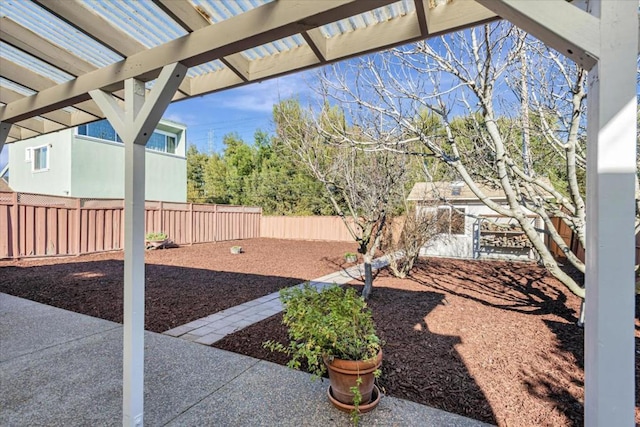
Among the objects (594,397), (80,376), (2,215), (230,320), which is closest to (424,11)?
(594,397)

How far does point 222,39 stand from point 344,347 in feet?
7.02

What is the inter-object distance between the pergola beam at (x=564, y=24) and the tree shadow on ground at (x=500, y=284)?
169 inches

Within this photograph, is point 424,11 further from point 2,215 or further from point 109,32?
point 2,215

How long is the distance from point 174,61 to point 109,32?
55 cm

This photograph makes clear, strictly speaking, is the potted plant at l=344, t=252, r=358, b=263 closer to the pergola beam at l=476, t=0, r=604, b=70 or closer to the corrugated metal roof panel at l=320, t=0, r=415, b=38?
the corrugated metal roof panel at l=320, t=0, r=415, b=38

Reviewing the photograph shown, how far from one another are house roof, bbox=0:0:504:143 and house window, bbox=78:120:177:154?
1041 cm

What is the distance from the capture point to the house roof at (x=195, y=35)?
5.57 feet

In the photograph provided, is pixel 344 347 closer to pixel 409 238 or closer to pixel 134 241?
pixel 134 241

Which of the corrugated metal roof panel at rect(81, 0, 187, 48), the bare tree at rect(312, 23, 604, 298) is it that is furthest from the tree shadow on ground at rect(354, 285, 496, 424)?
the corrugated metal roof panel at rect(81, 0, 187, 48)

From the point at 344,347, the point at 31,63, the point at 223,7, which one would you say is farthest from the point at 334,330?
the point at 31,63

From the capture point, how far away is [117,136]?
1278 centimetres

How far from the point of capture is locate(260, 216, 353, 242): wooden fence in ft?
52.0

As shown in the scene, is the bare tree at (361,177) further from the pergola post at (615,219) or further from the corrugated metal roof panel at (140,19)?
the pergola post at (615,219)

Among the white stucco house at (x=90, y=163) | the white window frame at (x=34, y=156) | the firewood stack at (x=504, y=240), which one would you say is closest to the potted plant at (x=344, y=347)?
the firewood stack at (x=504, y=240)
